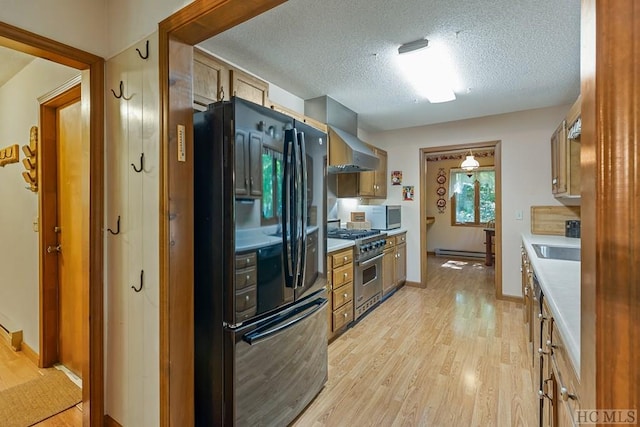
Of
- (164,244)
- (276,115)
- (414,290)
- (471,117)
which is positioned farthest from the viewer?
(414,290)

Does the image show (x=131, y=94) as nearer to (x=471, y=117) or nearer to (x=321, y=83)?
(x=321, y=83)

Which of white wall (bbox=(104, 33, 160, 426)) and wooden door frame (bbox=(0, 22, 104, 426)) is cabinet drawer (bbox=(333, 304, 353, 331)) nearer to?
white wall (bbox=(104, 33, 160, 426))

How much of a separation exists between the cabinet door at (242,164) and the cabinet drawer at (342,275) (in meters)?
1.51

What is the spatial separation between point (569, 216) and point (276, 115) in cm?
388

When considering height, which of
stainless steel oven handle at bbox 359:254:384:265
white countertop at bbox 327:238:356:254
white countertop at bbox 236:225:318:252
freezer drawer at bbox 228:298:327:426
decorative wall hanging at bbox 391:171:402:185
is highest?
decorative wall hanging at bbox 391:171:402:185

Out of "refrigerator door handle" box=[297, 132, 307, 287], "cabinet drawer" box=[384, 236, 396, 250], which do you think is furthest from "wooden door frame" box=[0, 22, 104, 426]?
"cabinet drawer" box=[384, 236, 396, 250]

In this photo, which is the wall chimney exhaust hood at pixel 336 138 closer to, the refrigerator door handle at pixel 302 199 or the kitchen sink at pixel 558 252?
the refrigerator door handle at pixel 302 199

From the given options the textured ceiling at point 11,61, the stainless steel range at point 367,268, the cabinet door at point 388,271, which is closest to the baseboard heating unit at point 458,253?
the cabinet door at point 388,271

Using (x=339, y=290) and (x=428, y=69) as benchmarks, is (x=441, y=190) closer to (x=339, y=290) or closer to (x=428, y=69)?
(x=428, y=69)

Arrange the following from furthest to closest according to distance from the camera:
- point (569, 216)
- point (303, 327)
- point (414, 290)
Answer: point (414, 290) → point (569, 216) → point (303, 327)

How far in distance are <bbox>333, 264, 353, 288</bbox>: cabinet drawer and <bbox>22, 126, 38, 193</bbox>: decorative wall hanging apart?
101 inches

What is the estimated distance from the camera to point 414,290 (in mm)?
4559

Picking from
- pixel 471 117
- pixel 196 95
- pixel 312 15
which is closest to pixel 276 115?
pixel 196 95

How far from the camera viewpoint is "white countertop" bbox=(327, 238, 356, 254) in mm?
2680
